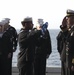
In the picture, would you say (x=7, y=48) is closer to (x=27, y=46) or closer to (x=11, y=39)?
(x=11, y=39)

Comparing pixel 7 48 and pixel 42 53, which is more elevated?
pixel 7 48

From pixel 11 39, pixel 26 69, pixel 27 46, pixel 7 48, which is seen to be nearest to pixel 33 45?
pixel 27 46

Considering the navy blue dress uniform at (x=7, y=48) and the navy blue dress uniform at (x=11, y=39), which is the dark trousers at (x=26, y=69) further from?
the navy blue dress uniform at (x=11, y=39)

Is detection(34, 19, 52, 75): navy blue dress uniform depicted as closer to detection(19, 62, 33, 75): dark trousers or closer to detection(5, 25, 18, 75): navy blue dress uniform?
detection(5, 25, 18, 75): navy blue dress uniform

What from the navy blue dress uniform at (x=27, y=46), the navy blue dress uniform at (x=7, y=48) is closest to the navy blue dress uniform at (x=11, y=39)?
the navy blue dress uniform at (x=7, y=48)

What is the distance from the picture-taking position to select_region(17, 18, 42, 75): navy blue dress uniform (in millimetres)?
10922

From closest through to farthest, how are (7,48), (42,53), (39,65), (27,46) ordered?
(27,46)
(7,48)
(42,53)
(39,65)

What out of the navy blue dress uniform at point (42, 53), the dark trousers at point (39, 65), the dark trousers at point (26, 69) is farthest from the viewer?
the dark trousers at point (39, 65)

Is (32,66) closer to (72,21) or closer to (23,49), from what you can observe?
(23,49)

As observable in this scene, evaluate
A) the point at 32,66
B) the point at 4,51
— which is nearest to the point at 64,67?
the point at 32,66

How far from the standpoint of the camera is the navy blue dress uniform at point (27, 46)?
1092 cm

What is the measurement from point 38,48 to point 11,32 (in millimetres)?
921

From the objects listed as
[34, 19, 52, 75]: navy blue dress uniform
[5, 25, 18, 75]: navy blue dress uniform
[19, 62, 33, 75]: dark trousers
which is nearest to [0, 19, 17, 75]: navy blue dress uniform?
[5, 25, 18, 75]: navy blue dress uniform

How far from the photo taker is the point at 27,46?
36.2 ft
